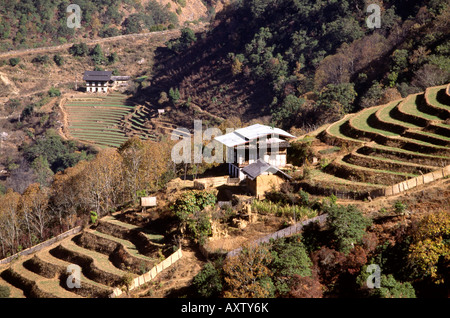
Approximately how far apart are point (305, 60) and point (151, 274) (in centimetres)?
6525

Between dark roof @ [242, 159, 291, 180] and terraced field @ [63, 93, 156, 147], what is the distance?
148 feet

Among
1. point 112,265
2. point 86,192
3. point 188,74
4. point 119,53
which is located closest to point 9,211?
point 86,192

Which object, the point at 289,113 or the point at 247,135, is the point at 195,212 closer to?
the point at 247,135

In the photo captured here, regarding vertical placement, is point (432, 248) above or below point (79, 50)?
below

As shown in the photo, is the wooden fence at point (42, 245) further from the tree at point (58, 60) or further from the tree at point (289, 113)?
the tree at point (58, 60)

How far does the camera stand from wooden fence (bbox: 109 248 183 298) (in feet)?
93.4

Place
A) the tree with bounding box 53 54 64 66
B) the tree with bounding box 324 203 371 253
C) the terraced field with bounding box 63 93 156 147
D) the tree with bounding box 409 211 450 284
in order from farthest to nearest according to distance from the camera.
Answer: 1. the tree with bounding box 53 54 64 66
2. the terraced field with bounding box 63 93 156 147
3. the tree with bounding box 324 203 371 253
4. the tree with bounding box 409 211 450 284

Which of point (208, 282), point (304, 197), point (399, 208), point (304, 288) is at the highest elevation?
point (304, 197)

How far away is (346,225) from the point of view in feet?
89.9

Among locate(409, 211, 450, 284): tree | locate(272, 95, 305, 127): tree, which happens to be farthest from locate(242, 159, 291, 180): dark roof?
locate(272, 95, 305, 127): tree

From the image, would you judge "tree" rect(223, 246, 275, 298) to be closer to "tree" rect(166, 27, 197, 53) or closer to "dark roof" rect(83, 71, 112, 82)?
"dark roof" rect(83, 71, 112, 82)

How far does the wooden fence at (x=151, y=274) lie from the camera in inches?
1121

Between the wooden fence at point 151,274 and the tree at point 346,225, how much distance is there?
883 cm

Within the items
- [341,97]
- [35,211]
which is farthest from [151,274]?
[341,97]
